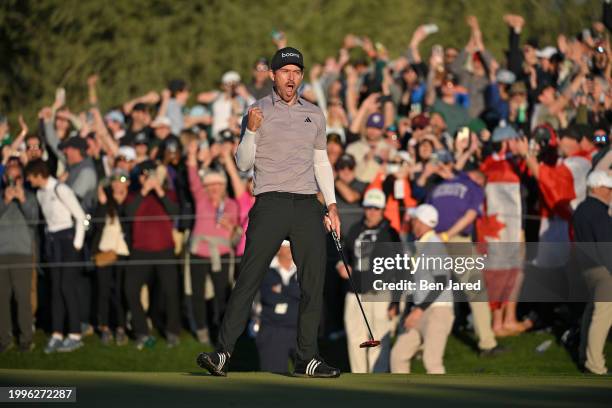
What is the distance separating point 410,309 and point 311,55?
66.6 feet

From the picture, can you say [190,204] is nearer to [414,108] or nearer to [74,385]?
[414,108]

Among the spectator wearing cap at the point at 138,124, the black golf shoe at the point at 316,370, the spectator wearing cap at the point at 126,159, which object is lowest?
the black golf shoe at the point at 316,370

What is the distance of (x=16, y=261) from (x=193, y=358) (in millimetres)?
2503

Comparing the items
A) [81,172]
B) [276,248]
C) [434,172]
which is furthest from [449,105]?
[276,248]

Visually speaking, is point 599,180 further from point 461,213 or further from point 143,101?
point 143,101

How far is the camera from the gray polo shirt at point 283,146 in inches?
417

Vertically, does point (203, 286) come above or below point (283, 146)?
below

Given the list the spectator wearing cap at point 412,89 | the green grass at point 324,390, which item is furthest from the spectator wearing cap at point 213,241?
the green grass at point 324,390

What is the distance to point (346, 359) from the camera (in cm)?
1681

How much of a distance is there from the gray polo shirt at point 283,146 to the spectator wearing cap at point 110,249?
24.9ft

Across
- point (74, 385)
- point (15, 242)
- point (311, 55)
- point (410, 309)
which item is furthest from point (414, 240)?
point (311, 55)

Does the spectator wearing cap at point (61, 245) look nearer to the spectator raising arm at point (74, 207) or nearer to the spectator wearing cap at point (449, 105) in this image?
the spectator raising arm at point (74, 207)

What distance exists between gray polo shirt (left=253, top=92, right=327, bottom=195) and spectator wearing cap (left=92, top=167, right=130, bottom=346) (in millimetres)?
7583

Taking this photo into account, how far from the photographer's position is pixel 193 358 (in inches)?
687
